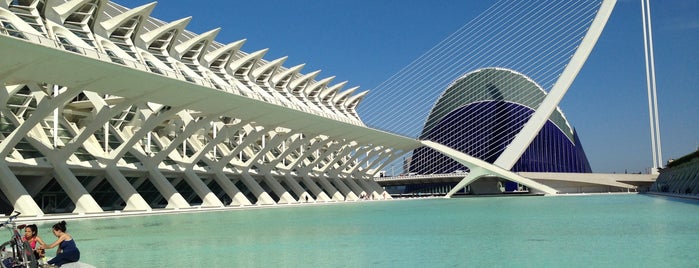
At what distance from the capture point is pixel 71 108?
2959 cm

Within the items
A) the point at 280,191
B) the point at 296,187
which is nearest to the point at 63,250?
the point at 280,191

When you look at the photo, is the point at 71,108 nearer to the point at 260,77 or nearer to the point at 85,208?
the point at 85,208

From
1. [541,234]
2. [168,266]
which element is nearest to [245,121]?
[541,234]

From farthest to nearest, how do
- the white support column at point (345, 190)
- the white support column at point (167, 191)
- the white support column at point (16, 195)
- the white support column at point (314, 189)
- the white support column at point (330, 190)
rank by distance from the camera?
the white support column at point (345, 190), the white support column at point (330, 190), the white support column at point (314, 189), the white support column at point (167, 191), the white support column at point (16, 195)

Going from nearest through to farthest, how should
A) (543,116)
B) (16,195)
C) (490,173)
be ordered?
1. (16,195)
2. (543,116)
3. (490,173)

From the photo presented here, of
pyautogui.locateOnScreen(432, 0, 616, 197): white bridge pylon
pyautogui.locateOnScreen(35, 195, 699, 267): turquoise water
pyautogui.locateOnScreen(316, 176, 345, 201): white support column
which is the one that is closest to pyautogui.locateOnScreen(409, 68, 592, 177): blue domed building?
pyautogui.locateOnScreen(432, 0, 616, 197): white bridge pylon

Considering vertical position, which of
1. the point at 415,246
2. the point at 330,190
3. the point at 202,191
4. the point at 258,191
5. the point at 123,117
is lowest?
A: the point at 415,246

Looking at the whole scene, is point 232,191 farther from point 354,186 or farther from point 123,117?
point 354,186

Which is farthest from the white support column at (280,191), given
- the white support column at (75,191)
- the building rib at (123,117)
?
the white support column at (75,191)

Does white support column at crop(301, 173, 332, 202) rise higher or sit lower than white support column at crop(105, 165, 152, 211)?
higher

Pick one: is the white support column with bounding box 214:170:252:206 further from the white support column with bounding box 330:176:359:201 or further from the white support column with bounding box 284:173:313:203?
the white support column with bounding box 330:176:359:201

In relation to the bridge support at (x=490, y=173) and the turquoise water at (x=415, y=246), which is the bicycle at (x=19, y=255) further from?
the bridge support at (x=490, y=173)

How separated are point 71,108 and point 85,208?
750 cm

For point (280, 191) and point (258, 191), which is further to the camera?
point (280, 191)
